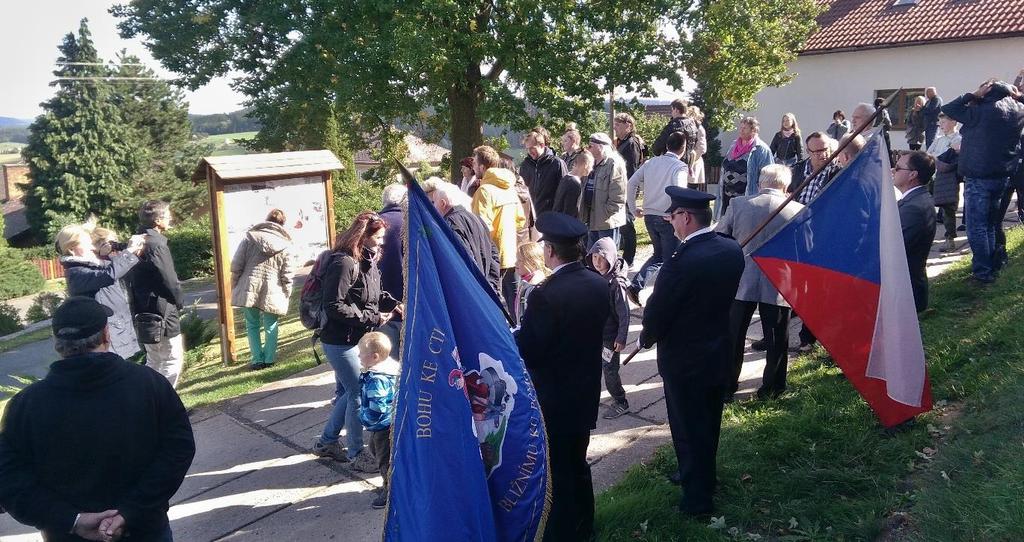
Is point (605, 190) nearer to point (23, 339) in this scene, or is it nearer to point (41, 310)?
point (23, 339)

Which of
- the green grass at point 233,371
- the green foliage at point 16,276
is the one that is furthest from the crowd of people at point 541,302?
the green foliage at point 16,276

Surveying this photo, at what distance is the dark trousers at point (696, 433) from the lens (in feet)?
14.1

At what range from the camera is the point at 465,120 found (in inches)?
688

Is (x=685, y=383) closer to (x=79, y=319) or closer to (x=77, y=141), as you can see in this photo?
(x=79, y=319)

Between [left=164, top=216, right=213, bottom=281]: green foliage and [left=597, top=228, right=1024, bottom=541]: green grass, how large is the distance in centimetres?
2491

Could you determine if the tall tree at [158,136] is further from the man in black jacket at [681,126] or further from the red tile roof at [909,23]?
the man in black jacket at [681,126]

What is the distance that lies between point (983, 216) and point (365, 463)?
242 inches

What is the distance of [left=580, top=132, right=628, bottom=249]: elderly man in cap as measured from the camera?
8.73m

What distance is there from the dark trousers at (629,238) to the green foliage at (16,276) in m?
30.1

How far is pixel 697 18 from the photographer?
16.6 meters

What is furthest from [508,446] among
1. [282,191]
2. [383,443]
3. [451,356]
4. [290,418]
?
[282,191]

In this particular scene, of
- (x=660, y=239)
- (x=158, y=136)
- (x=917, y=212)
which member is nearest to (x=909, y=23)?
(x=660, y=239)

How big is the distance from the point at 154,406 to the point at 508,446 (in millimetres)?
1472

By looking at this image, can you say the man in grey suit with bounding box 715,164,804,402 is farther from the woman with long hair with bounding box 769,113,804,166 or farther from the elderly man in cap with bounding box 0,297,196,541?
the woman with long hair with bounding box 769,113,804,166
